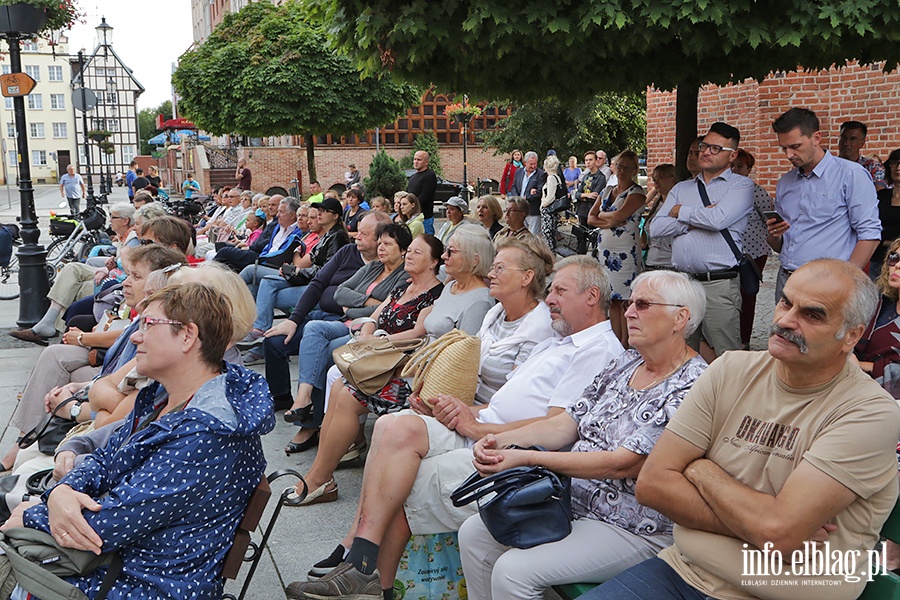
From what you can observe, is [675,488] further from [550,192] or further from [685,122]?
[550,192]

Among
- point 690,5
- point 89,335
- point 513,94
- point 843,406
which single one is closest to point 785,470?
point 843,406

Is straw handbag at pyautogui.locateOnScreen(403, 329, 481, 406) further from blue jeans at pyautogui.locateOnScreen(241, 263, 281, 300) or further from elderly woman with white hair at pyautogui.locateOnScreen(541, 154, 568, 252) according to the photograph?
elderly woman with white hair at pyautogui.locateOnScreen(541, 154, 568, 252)

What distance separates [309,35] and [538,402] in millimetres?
13733

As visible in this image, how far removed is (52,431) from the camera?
13.9 feet

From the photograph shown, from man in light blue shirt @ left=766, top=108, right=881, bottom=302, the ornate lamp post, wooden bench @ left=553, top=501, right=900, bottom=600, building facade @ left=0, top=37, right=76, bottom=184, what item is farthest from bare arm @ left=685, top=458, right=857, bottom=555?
building facade @ left=0, top=37, right=76, bottom=184

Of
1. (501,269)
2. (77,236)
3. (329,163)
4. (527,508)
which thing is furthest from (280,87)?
(329,163)

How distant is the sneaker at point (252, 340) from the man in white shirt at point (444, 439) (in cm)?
435

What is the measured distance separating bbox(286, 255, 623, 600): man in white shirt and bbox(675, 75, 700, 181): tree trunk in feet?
9.09

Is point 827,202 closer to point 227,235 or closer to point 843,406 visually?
point 843,406

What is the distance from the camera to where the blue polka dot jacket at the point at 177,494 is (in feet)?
8.94

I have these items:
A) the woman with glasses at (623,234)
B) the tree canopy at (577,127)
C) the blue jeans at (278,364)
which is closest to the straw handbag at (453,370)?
the blue jeans at (278,364)

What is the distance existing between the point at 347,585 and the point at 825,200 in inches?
132

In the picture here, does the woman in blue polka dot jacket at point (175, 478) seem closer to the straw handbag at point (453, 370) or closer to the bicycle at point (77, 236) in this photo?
the straw handbag at point (453, 370)

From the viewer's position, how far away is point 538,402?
147 inches
